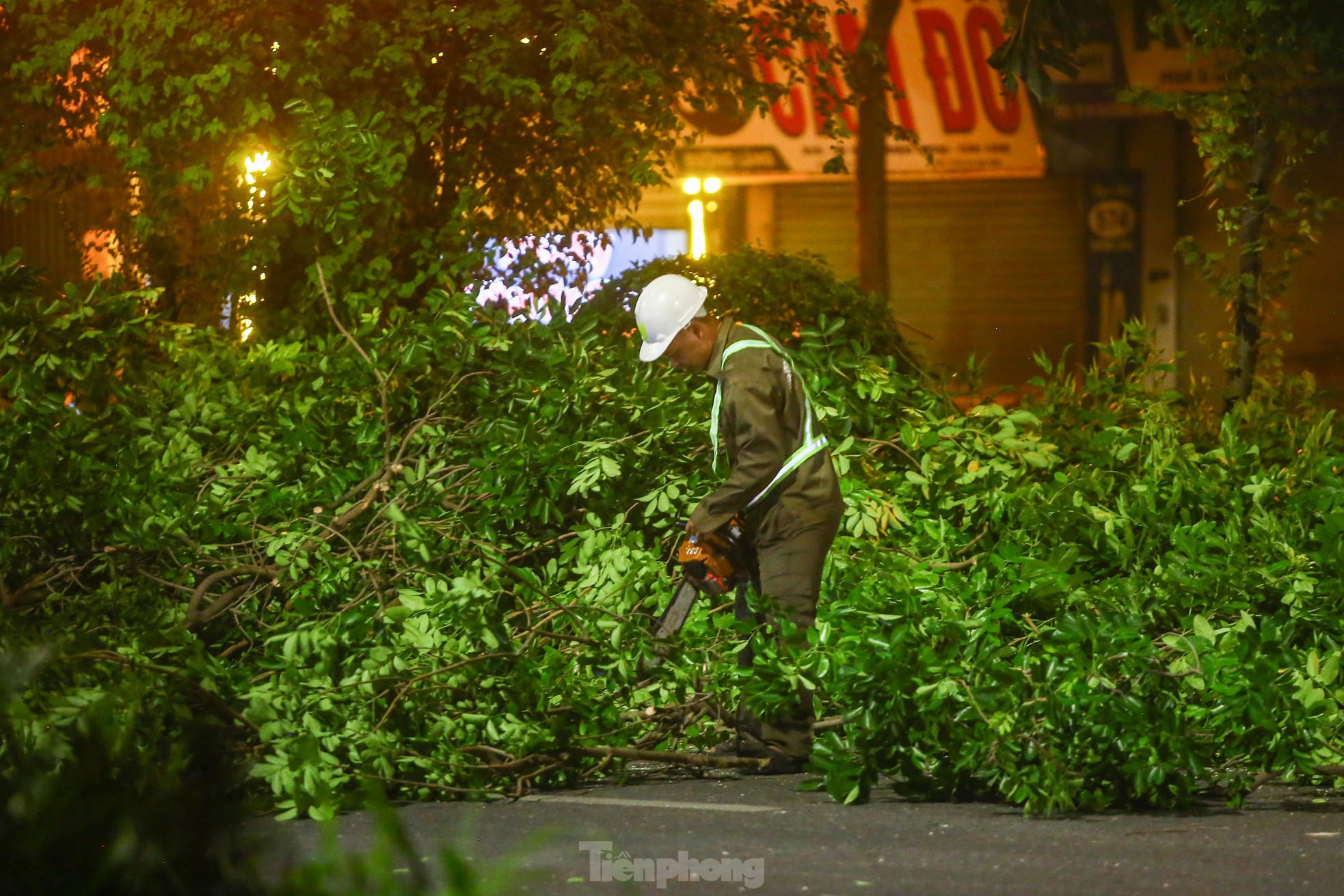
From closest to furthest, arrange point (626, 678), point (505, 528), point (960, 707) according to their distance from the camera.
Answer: point (960, 707) → point (626, 678) → point (505, 528)

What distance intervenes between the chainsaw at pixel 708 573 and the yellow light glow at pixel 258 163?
4.49 m

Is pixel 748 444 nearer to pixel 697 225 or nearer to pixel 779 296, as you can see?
pixel 779 296

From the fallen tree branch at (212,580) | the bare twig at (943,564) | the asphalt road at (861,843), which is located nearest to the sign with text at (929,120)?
the bare twig at (943,564)

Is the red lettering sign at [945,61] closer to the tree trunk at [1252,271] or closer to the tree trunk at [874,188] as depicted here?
the tree trunk at [874,188]

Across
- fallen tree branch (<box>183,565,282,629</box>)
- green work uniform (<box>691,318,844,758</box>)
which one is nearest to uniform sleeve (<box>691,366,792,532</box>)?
green work uniform (<box>691,318,844,758</box>)

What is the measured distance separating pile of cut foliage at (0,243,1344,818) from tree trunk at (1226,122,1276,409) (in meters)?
0.79

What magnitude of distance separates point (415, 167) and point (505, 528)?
138 inches

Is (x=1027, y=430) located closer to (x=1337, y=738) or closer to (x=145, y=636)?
(x=1337, y=738)

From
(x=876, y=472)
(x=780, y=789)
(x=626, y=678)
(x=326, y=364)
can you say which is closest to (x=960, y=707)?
(x=780, y=789)

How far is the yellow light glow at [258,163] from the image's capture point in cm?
954

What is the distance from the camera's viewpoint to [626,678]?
603 centimetres

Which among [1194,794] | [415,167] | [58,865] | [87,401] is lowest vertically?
[1194,794]

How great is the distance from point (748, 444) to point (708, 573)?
0.59 meters

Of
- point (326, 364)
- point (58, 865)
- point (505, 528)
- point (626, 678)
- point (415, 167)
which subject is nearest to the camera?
point (58, 865)
